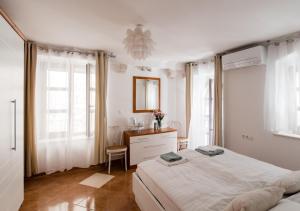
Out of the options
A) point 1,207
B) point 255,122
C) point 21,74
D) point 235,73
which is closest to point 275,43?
point 235,73

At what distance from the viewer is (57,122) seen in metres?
3.26

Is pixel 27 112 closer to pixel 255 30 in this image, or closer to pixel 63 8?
pixel 63 8

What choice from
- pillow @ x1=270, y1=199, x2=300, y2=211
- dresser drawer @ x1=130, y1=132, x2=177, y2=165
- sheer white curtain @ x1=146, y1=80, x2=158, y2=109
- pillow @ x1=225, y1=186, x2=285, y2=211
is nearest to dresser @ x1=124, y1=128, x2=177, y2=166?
dresser drawer @ x1=130, y1=132, x2=177, y2=165

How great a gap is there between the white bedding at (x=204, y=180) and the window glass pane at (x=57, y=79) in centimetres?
235

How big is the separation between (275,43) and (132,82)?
9.68 ft

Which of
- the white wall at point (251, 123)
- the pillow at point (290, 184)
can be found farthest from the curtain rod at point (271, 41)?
the pillow at point (290, 184)

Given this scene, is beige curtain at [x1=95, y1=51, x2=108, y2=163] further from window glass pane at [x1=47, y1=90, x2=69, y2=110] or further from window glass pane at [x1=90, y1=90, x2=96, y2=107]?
window glass pane at [x1=47, y1=90, x2=69, y2=110]

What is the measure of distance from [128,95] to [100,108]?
83cm

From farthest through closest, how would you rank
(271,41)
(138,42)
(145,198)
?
(271,41)
(138,42)
(145,198)

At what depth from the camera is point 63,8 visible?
1.85m

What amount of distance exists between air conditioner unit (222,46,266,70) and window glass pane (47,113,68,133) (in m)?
3.50

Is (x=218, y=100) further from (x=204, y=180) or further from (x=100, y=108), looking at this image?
(x=100, y=108)

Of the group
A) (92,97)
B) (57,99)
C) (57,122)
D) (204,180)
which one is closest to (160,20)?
(204,180)

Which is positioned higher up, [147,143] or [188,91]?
[188,91]
